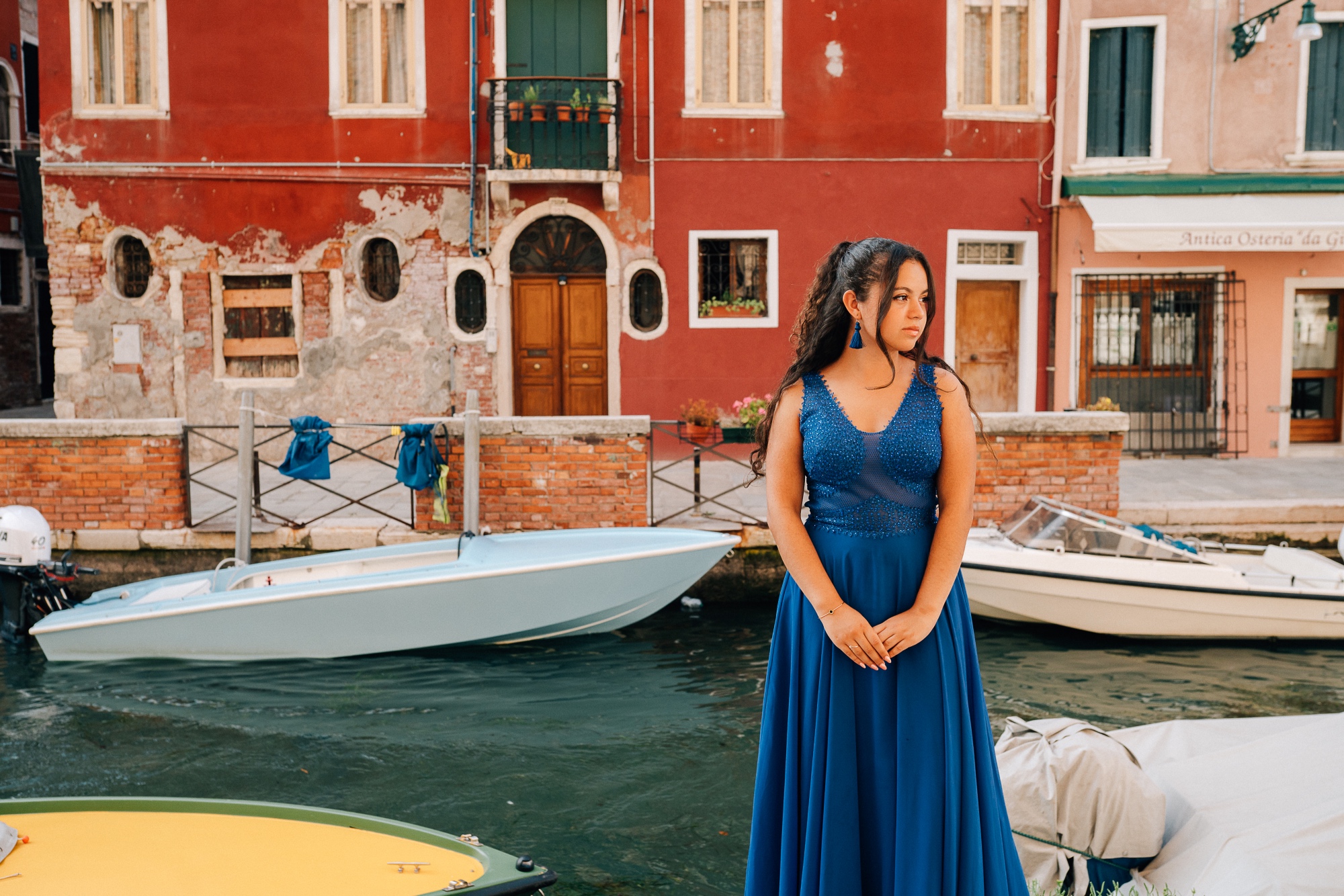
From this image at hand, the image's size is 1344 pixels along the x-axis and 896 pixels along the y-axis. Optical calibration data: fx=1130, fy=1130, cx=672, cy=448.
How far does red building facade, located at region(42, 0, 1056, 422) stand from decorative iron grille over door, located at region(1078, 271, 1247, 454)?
2.07 ft

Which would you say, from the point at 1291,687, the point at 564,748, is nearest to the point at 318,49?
the point at 564,748

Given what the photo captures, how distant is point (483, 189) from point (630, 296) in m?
1.83

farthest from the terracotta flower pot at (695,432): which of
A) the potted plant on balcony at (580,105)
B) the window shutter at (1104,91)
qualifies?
the window shutter at (1104,91)

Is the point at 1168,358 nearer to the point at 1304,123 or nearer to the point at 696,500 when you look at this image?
the point at 1304,123

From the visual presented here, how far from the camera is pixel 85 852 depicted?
3.19 metres

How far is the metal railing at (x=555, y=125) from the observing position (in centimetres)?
1109

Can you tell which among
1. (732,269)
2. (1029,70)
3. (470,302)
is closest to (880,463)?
(732,269)

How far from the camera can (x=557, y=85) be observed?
11.2 metres

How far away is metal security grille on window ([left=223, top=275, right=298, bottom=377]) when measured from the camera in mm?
11617

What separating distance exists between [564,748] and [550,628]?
60.3 inches

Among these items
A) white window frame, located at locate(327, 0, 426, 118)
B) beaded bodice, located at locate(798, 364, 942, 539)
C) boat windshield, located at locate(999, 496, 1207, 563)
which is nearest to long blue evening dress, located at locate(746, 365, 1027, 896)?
beaded bodice, located at locate(798, 364, 942, 539)

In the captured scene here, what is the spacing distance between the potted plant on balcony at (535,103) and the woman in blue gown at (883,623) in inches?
371

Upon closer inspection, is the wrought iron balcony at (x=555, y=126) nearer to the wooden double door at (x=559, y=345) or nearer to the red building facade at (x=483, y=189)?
the red building facade at (x=483, y=189)

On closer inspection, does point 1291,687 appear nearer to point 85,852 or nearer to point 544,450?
point 544,450
